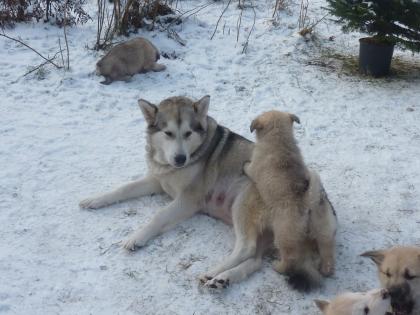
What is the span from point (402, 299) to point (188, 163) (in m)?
2.16

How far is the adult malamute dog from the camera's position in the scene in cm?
445

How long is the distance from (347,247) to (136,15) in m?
6.10

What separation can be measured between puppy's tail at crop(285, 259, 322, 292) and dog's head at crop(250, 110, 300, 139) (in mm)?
1202

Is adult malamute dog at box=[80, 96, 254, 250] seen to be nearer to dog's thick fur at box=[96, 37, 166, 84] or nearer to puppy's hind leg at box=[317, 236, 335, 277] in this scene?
puppy's hind leg at box=[317, 236, 335, 277]

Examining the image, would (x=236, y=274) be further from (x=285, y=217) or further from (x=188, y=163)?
(x=188, y=163)

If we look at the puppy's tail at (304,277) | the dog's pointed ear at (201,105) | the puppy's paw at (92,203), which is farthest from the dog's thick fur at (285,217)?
the puppy's paw at (92,203)

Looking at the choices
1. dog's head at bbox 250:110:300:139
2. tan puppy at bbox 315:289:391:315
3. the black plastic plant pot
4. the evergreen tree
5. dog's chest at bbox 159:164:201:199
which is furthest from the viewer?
the black plastic plant pot

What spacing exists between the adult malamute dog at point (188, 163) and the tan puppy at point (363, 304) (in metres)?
1.53

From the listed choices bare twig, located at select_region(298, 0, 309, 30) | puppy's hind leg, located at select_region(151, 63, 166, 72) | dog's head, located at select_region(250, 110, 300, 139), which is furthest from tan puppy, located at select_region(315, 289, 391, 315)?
bare twig, located at select_region(298, 0, 309, 30)

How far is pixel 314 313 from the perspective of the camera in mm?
3549

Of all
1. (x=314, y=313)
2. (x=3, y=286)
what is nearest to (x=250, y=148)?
(x=314, y=313)

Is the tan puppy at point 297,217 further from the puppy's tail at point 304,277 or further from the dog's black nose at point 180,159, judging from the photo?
the dog's black nose at point 180,159

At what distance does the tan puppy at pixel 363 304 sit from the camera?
304 cm

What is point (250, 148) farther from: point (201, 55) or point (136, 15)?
point (136, 15)
